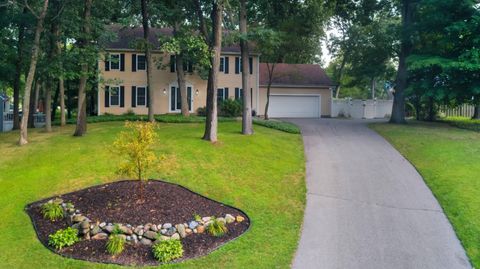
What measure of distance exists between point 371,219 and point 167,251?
4.81 metres

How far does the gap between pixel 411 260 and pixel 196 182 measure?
5950 millimetres

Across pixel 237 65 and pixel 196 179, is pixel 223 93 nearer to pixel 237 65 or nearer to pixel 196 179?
pixel 237 65

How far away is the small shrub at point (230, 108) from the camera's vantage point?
95.6 feet

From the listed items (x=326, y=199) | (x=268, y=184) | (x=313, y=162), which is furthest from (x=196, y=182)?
(x=313, y=162)

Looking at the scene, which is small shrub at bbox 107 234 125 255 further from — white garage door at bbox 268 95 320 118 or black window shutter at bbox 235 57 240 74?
white garage door at bbox 268 95 320 118

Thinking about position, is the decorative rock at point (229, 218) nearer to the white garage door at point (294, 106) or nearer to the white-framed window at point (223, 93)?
the white-framed window at point (223, 93)

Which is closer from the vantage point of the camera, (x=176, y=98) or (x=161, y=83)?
(x=161, y=83)

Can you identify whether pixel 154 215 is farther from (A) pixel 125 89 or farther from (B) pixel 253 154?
(A) pixel 125 89

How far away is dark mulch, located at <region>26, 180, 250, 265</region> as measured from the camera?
8594 millimetres

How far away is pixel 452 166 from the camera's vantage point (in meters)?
14.5

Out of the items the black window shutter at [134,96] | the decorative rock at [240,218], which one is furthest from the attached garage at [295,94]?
the decorative rock at [240,218]

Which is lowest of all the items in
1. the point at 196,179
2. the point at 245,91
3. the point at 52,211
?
the point at 52,211

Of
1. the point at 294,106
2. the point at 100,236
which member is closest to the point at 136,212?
the point at 100,236

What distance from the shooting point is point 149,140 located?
10289mm
